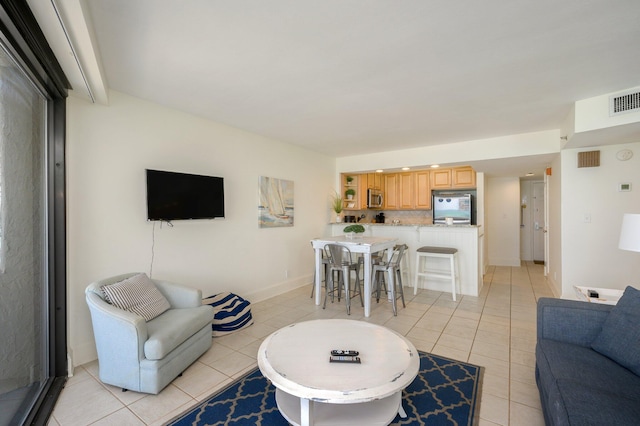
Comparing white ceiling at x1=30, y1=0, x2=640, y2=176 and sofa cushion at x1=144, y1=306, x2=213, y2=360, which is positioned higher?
white ceiling at x1=30, y1=0, x2=640, y2=176

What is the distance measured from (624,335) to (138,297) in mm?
3317

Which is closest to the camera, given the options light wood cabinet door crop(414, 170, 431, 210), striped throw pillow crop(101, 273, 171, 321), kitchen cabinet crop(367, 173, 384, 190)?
striped throw pillow crop(101, 273, 171, 321)

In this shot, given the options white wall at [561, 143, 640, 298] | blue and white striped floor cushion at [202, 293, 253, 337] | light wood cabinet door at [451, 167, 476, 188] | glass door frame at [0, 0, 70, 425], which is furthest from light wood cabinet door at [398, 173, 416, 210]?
glass door frame at [0, 0, 70, 425]

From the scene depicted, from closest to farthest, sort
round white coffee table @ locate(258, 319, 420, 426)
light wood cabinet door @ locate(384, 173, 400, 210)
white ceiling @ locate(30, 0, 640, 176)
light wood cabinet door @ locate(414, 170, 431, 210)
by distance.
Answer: round white coffee table @ locate(258, 319, 420, 426) < white ceiling @ locate(30, 0, 640, 176) < light wood cabinet door @ locate(414, 170, 431, 210) < light wood cabinet door @ locate(384, 173, 400, 210)

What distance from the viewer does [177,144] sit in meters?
3.24

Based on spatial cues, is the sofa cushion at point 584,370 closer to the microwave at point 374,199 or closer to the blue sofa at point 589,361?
the blue sofa at point 589,361

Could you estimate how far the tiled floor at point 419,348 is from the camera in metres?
1.91

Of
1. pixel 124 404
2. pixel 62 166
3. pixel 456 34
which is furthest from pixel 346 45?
pixel 124 404

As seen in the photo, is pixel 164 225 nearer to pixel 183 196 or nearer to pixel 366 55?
pixel 183 196

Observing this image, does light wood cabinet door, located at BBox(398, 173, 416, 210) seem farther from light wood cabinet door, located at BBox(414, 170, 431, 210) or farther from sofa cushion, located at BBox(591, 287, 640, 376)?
sofa cushion, located at BBox(591, 287, 640, 376)

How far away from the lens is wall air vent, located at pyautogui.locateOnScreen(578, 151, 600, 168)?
3.52m

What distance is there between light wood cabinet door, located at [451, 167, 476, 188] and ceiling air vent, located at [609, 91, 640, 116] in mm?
2886

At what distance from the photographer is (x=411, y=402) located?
1.97 meters

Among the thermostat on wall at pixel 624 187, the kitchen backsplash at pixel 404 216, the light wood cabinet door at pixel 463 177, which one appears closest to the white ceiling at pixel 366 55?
the thermostat on wall at pixel 624 187
